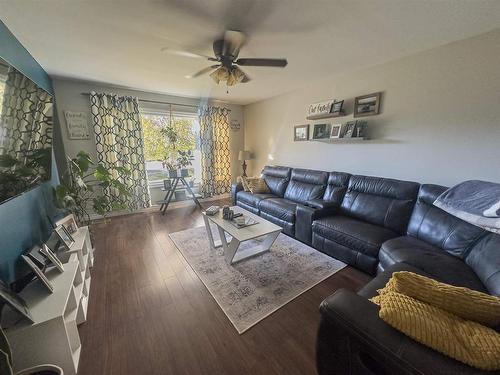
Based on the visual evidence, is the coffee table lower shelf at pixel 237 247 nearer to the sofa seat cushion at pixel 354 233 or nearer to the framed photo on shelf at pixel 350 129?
the sofa seat cushion at pixel 354 233

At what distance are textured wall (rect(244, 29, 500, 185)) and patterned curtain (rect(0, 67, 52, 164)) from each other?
3.58m

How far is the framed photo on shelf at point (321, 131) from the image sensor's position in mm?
3350

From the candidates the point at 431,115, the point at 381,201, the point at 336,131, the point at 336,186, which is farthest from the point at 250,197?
the point at 431,115

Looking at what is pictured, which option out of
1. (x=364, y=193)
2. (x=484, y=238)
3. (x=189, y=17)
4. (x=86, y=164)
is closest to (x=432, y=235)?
(x=484, y=238)

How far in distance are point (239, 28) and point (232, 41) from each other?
12 cm

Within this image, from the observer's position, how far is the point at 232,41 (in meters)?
1.88

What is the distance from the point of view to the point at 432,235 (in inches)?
77.5

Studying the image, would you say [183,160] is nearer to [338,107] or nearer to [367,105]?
[338,107]

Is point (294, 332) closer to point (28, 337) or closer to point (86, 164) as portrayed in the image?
point (28, 337)

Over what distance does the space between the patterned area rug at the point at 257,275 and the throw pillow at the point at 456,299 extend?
1.10 metres

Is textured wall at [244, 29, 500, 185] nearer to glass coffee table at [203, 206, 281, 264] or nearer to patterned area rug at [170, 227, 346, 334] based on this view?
patterned area rug at [170, 227, 346, 334]

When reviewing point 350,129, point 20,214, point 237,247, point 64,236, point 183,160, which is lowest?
point 237,247

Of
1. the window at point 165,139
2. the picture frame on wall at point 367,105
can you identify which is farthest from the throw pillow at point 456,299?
the window at point 165,139

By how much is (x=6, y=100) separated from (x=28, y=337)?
53.7 inches
